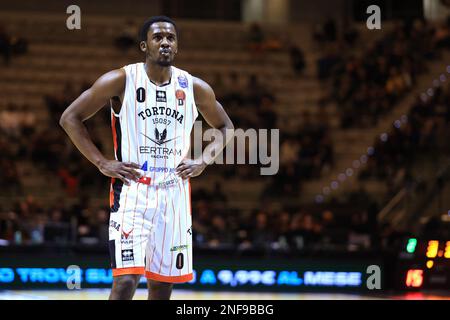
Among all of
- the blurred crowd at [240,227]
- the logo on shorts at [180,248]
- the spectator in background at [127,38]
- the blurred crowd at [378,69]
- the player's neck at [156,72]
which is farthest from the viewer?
the spectator in background at [127,38]

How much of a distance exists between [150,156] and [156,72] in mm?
Result: 525

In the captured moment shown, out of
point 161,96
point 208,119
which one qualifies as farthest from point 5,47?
point 161,96

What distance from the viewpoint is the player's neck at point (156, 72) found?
550cm

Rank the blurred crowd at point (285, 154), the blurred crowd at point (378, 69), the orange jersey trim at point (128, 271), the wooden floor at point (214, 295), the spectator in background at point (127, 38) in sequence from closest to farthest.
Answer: the orange jersey trim at point (128, 271)
the wooden floor at point (214, 295)
the blurred crowd at point (285, 154)
the blurred crowd at point (378, 69)
the spectator in background at point (127, 38)

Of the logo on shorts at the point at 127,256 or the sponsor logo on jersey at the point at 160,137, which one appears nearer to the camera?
the logo on shorts at the point at 127,256

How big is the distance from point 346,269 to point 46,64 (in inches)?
381

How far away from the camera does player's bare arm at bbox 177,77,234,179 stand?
556cm

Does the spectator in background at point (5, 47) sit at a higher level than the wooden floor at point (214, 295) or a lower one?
higher

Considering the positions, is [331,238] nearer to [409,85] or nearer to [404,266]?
[404,266]

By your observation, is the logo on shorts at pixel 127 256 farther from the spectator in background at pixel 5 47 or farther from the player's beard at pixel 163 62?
the spectator in background at pixel 5 47

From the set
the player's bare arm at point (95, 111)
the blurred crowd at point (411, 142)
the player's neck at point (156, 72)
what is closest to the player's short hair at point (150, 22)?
the player's neck at point (156, 72)

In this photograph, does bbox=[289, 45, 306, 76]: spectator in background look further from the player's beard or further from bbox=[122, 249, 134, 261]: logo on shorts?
bbox=[122, 249, 134, 261]: logo on shorts

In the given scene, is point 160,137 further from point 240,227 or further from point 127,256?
point 240,227

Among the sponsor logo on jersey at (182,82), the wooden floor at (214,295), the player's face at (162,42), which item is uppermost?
the player's face at (162,42)
